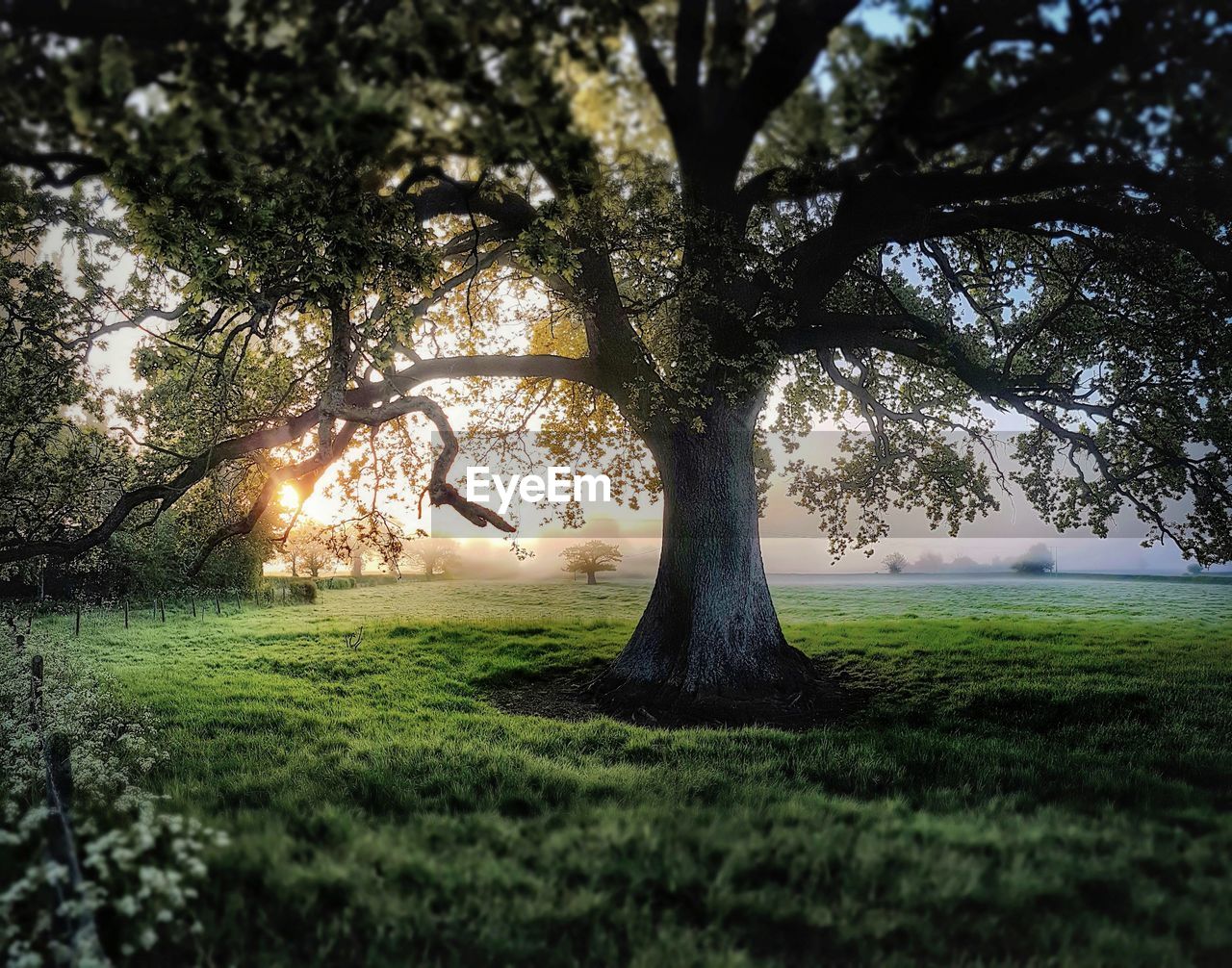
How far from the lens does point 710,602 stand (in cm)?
1323

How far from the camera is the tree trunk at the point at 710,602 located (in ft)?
42.5

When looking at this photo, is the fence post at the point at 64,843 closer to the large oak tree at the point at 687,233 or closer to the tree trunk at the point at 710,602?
the large oak tree at the point at 687,233

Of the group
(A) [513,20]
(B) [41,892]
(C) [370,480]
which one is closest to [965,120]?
(A) [513,20]

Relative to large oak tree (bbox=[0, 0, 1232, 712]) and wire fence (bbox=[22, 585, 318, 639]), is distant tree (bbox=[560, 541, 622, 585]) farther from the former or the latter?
large oak tree (bbox=[0, 0, 1232, 712])

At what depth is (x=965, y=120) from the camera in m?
6.27

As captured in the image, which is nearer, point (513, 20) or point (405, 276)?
point (513, 20)

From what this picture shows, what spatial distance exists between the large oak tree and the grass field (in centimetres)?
296

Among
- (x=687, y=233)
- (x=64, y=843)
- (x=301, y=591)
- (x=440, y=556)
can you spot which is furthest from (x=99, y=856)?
(x=440, y=556)

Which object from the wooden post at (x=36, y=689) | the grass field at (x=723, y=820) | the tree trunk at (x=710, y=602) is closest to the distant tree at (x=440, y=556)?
the grass field at (x=723, y=820)

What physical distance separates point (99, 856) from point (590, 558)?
37630mm

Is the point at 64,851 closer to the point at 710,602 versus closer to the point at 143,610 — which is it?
the point at 710,602

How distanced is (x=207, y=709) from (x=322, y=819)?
7.20 meters

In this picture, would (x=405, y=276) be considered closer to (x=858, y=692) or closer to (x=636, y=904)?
(x=636, y=904)

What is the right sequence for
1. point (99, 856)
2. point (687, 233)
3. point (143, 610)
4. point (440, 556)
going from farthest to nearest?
point (440, 556), point (143, 610), point (687, 233), point (99, 856)
